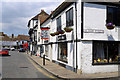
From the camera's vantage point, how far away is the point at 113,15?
10727 millimetres

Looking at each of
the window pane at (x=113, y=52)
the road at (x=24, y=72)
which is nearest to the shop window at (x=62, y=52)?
the road at (x=24, y=72)

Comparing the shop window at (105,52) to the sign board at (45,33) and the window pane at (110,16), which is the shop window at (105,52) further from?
the sign board at (45,33)

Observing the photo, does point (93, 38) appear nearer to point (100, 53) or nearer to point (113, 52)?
point (100, 53)

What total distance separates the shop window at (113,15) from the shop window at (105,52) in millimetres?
Answer: 1705

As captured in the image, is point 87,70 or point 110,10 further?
point 110,10

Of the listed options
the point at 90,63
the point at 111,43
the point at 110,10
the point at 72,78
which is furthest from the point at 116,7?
the point at 72,78

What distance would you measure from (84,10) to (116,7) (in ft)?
9.71

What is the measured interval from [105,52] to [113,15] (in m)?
2.97

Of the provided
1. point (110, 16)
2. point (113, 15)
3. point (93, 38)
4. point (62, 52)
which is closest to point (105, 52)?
point (93, 38)

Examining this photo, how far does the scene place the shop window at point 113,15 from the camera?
10539 mm

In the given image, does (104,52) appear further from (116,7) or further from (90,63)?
(116,7)

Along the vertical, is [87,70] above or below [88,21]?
below

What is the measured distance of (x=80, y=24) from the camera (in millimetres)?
9781

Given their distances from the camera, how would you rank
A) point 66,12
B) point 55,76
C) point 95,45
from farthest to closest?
1. point 66,12
2. point 95,45
3. point 55,76
